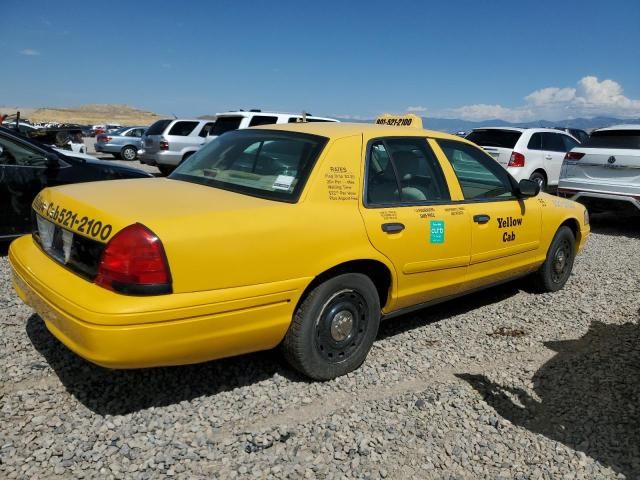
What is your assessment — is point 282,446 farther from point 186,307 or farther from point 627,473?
point 627,473

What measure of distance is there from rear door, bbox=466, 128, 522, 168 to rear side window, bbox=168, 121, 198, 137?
7996 millimetres

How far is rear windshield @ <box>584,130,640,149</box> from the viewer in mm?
8094

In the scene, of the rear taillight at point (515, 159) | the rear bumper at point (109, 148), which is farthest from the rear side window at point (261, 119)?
the rear bumper at point (109, 148)

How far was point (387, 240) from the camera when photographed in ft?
10.7

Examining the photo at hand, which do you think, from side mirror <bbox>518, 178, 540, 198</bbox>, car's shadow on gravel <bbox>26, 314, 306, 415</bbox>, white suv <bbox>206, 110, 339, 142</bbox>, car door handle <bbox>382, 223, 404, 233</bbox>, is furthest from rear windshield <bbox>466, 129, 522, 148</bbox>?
car's shadow on gravel <bbox>26, 314, 306, 415</bbox>

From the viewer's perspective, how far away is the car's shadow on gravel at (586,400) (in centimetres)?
277

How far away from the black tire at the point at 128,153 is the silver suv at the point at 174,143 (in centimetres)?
682

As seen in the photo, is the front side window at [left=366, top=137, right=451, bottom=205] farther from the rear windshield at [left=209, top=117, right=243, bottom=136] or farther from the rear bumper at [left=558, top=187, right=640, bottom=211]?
the rear windshield at [left=209, top=117, right=243, bottom=136]

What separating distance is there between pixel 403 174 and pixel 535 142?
788cm

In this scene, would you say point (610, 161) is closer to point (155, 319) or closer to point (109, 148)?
point (155, 319)

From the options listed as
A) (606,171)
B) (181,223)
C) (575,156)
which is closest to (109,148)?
(575,156)

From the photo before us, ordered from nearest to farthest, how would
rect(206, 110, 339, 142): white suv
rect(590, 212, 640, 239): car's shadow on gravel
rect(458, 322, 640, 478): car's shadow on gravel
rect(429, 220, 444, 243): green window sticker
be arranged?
rect(458, 322, 640, 478): car's shadow on gravel, rect(429, 220, 444, 243): green window sticker, rect(590, 212, 640, 239): car's shadow on gravel, rect(206, 110, 339, 142): white suv

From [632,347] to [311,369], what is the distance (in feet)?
8.62

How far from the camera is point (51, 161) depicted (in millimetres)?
5816
